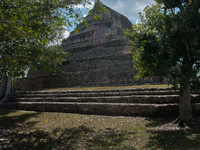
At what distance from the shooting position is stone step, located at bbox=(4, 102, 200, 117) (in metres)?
6.53

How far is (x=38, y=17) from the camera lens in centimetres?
496

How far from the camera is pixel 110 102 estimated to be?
27.7ft

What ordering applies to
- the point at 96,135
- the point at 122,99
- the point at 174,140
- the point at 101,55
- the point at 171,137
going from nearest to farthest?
the point at 174,140 → the point at 171,137 → the point at 96,135 → the point at 122,99 → the point at 101,55

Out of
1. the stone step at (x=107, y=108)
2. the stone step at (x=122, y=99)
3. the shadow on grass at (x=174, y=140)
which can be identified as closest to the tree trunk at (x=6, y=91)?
the stone step at (x=107, y=108)

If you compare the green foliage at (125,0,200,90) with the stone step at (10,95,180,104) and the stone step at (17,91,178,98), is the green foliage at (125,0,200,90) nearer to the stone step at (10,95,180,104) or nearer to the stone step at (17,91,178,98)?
the stone step at (10,95,180,104)

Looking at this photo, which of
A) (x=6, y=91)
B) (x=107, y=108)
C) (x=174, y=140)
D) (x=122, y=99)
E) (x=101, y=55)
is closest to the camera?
(x=174, y=140)

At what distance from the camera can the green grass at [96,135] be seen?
4.29 meters

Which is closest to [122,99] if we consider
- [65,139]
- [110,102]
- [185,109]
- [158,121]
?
[110,102]

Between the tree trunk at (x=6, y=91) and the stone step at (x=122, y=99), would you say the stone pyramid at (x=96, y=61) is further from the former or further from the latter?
the tree trunk at (x=6, y=91)

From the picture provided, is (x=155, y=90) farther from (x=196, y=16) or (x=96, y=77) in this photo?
(x=96, y=77)

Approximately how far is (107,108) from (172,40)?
4231 millimetres

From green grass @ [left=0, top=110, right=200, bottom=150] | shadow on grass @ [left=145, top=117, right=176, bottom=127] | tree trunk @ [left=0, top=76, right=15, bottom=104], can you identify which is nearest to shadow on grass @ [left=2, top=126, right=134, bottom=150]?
green grass @ [left=0, top=110, right=200, bottom=150]

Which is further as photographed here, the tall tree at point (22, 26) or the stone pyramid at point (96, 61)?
the stone pyramid at point (96, 61)

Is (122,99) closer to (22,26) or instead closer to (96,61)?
(22,26)
